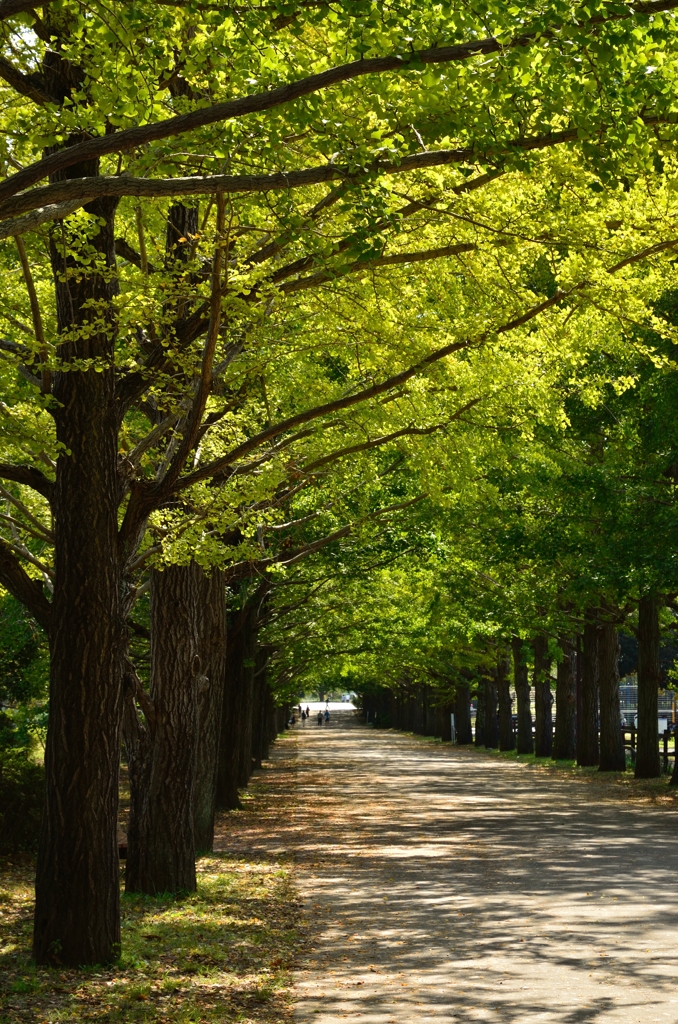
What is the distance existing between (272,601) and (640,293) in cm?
1810

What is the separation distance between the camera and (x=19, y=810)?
1711 centimetres

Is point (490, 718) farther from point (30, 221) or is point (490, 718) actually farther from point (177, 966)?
point (30, 221)

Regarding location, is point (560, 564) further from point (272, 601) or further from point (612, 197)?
point (612, 197)

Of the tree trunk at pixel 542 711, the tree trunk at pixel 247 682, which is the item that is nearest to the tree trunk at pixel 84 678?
the tree trunk at pixel 247 682

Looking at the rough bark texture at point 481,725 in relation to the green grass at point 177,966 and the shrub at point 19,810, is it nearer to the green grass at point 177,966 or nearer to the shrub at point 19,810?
the shrub at point 19,810

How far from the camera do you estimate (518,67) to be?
238 inches

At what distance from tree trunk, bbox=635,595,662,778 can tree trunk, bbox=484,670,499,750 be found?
23141 mm

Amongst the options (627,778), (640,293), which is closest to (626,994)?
(640,293)

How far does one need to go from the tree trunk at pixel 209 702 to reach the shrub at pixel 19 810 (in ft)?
7.21

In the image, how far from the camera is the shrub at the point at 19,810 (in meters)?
17.0

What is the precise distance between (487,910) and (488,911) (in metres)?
0.07

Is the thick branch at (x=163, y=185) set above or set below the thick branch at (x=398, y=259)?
below

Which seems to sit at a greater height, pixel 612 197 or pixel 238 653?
pixel 612 197

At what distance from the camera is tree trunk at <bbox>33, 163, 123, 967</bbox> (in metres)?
9.34
